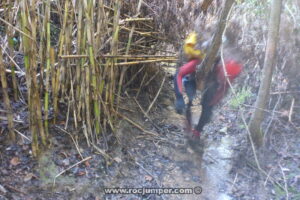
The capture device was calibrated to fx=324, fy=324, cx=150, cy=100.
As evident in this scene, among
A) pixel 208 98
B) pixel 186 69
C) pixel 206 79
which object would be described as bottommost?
pixel 208 98

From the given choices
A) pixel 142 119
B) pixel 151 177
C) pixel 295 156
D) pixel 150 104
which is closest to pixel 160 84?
pixel 150 104

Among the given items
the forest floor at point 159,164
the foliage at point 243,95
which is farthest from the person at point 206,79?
the foliage at point 243,95

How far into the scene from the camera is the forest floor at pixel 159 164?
9.36ft

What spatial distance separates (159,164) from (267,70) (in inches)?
62.0

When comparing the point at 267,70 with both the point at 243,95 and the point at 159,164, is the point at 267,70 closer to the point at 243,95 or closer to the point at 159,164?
the point at 243,95

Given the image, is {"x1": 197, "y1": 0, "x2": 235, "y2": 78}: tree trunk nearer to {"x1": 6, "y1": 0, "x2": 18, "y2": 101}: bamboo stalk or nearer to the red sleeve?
the red sleeve

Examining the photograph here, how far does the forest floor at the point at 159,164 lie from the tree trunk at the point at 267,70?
0.23 m

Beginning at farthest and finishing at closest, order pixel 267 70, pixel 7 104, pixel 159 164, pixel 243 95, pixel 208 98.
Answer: pixel 243 95
pixel 208 98
pixel 159 164
pixel 267 70
pixel 7 104

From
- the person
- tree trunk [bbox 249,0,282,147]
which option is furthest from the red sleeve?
tree trunk [bbox 249,0,282,147]

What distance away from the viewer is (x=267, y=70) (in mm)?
3510

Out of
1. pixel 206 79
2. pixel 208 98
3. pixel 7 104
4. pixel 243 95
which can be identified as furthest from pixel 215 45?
pixel 7 104

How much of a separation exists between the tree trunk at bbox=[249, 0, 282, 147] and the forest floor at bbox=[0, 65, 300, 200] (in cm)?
23

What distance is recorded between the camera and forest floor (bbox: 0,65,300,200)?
9.36ft

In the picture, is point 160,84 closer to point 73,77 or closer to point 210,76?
point 210,76
